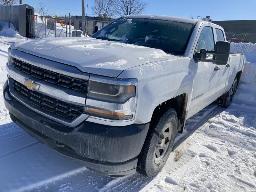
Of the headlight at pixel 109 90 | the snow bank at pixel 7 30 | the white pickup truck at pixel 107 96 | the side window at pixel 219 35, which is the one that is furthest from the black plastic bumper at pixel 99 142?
the snow bank at pixel 7 30

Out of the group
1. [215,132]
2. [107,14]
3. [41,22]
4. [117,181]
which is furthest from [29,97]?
[107,14]

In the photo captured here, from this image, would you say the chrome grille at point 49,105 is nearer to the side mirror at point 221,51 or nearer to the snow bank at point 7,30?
the side mirror at point 221,51

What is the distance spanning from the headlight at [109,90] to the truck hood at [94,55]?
0.08 metres

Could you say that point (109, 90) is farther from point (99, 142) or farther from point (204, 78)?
point (204, 78)

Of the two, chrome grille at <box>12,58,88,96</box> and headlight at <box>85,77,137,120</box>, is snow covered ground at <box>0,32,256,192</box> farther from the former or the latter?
chrome grille at <box>12,58,88,96</box>

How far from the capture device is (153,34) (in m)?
4.54

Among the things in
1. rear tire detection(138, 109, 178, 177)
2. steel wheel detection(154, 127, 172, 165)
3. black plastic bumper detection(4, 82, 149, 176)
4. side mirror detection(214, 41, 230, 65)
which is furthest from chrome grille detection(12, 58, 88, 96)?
side mirror detection(214, 41, 230, 65)

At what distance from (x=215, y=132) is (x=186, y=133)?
577mm

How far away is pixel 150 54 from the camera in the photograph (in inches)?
140

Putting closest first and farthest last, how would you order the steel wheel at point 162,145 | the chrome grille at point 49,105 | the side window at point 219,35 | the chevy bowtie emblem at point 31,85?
the chrome grille at point 49,105 → the chevy bowtie emblem at point 31,85 → the steel wheel at point 162,145 → the side window at point 219,35

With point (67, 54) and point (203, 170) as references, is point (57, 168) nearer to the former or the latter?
point (67, 54)

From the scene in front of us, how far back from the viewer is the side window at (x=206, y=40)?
14.9ft

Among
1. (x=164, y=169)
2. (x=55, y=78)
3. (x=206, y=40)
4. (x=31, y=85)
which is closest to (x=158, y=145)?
(x=164, y=169)

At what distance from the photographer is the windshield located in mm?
4285
